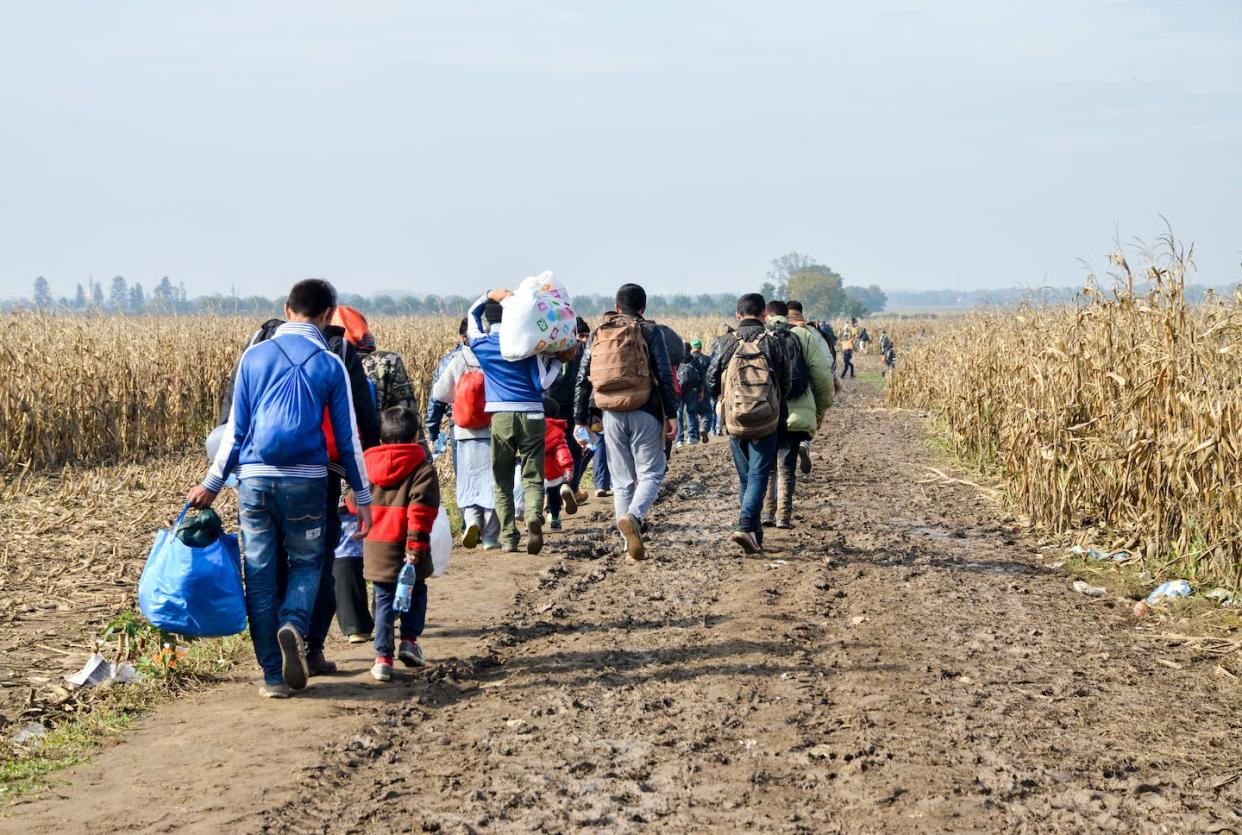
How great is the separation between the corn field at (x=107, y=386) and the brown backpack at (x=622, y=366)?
8736mm

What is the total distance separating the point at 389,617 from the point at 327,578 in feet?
1.28

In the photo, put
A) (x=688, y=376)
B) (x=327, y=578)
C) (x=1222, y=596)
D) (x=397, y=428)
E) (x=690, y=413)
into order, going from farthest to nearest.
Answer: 1. (x=690, y=413)
2. (x=688, y=376)
3. (x=1222, y=596)
4. (x=397, y=428)
5. (x=327, y=578)

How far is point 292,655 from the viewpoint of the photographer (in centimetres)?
613

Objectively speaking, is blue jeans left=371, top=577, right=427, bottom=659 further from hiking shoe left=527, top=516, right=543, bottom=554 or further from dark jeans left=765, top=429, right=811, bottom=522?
dark jeans left=765, top=429, right=811, bottom=522

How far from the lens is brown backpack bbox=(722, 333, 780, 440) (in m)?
10.0

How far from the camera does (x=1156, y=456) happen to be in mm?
10109

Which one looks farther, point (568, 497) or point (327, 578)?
point (568, 497)

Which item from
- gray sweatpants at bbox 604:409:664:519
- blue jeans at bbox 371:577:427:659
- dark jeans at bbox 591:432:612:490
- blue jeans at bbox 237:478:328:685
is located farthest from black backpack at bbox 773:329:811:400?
blue jeans at bbox 237:478:328:685

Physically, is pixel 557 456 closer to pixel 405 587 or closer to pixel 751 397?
pixel 751 397

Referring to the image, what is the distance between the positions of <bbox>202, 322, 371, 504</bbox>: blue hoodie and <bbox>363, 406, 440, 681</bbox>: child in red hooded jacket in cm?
58

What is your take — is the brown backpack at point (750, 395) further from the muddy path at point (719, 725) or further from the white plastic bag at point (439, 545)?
the white plastic bag at point (439, 545)

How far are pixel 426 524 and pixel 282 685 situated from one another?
106 cm

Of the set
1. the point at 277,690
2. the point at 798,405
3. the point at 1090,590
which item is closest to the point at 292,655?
the point at 277,690

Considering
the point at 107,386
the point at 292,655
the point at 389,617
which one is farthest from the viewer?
the point at 107,386
